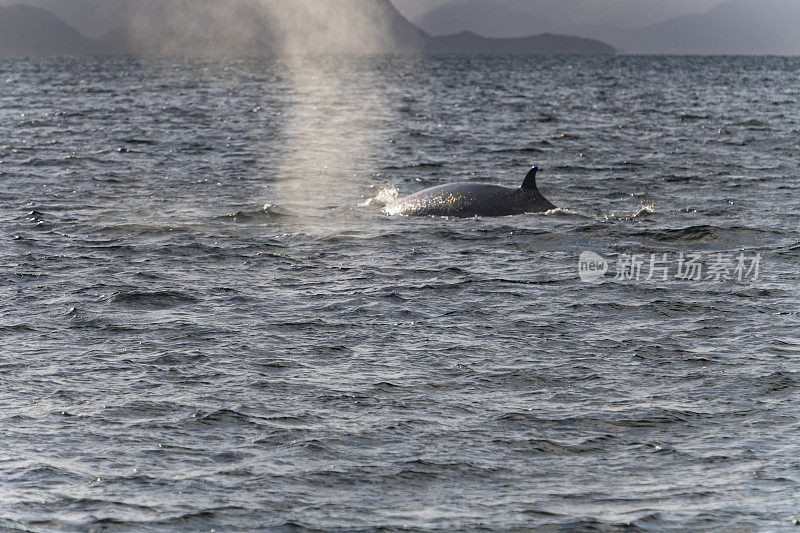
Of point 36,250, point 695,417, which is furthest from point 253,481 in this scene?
point 36,250

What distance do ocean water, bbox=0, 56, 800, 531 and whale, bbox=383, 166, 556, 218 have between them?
1.35 feet

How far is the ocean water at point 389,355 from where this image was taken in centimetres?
678

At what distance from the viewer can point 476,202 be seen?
18.5 m

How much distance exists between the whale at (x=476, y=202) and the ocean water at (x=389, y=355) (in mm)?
413

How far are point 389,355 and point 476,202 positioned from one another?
898 centimetres

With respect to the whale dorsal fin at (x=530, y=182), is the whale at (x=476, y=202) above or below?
below

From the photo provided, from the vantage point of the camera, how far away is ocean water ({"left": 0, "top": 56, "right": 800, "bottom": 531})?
678 centimetres

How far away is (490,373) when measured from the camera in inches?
373

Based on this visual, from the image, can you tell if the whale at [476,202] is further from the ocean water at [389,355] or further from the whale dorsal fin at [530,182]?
the ocean water at [389,355]

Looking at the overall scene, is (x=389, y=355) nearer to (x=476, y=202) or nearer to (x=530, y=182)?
(x=476, y=202)

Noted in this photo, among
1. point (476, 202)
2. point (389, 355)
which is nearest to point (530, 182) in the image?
point (476, 202)

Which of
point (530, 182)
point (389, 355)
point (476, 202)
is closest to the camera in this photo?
point (389, 355)

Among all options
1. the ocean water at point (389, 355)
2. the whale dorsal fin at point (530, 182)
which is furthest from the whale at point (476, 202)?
the ocean water at point (389, 355)

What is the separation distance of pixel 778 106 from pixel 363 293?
4699 centimetres
